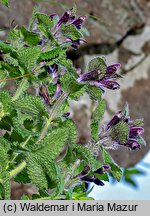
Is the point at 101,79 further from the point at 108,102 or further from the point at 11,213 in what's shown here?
the point at 108,102

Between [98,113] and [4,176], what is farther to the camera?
[98,113]

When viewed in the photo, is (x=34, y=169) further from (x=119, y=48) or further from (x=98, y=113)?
(x=119, y=48)

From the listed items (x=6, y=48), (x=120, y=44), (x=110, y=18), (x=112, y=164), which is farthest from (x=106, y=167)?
(x=120, y=44)

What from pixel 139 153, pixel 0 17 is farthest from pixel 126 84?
pixel 0 17

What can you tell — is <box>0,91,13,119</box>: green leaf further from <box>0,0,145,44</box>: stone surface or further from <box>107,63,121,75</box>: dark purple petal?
<box>0,0,145,44</box>: stone surface

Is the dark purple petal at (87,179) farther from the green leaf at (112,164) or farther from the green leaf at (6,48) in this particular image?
the green leaf at (6,48)

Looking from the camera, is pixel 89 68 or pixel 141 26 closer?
pixel 89 68
